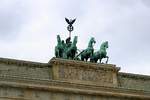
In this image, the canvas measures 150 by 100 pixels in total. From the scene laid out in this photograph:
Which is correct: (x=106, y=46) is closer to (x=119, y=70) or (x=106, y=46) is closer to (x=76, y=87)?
(x=119, y=70)

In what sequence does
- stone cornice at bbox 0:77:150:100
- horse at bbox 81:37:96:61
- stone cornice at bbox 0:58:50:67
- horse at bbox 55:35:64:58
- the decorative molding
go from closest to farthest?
stone cornice at bbox 0:77:150:100, stone cornice at bbox 0:58:50:67, horse at bbox 55:35:64:58, horse at bbox 81:37:96:61, the decorative molding

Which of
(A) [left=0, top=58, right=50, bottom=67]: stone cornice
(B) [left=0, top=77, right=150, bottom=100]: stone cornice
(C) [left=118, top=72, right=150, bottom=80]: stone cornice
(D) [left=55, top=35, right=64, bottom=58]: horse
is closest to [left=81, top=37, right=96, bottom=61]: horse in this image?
(D) [left=55, top=35, right=64, bottom=58]: horse

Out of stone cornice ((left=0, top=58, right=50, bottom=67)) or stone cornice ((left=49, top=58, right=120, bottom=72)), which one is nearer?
stone cornice ((left=0, top=58, right=50, bottom=67))

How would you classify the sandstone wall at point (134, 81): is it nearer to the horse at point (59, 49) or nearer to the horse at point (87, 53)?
the horse at point (87, 53)

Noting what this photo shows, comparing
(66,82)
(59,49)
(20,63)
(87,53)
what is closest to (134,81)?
(87,53)

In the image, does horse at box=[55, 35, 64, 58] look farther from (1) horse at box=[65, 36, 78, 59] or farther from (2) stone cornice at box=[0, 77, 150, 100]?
(2) stone cornice at box=[0, 77, 150, 100]

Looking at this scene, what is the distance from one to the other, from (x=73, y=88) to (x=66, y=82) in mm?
509

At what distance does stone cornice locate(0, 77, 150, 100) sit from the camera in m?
28.1

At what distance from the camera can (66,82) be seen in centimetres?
2905

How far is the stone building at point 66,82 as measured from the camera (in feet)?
92.3

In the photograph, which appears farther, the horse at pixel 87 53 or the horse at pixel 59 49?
the horse at pixel 87 53

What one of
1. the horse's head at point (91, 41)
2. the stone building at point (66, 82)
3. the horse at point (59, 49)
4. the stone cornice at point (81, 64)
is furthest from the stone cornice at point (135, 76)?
the horse at point (59, 49)

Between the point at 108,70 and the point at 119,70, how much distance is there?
0.93 m

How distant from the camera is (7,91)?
27.9 meters
